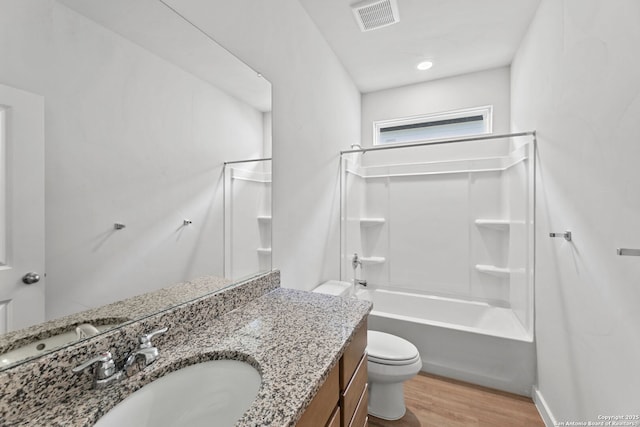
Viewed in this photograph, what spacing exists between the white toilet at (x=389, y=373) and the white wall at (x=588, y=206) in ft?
2.61

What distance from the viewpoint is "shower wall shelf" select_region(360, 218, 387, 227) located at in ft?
10.3

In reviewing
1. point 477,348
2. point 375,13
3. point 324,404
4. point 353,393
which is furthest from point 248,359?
point 375,13

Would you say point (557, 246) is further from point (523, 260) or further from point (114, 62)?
point (114, 62)

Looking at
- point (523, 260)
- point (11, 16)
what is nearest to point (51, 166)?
point (11, 16)

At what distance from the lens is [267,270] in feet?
5.01

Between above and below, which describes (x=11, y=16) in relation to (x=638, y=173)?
above

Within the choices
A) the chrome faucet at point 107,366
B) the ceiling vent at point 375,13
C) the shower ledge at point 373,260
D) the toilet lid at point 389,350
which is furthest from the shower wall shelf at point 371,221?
the chrome faucet at point 107,366

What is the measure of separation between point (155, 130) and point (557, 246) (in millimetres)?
2113

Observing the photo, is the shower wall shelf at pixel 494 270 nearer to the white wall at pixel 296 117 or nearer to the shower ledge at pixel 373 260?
the shower ledge at pixel 373 260

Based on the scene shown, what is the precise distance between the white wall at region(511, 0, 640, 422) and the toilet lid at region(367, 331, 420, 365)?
79cm

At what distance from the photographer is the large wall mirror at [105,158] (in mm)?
631

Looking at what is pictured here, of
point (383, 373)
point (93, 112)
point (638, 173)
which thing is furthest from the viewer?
point (383, 373)

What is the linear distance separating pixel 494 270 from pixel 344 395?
235cm

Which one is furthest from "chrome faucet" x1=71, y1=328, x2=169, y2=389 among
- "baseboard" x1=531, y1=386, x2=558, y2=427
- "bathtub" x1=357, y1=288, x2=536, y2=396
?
"baseboard" x1=531, y1=386, x2=558, y2=427
